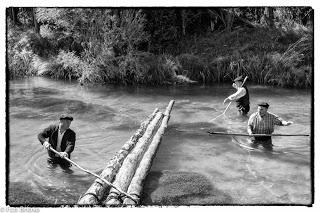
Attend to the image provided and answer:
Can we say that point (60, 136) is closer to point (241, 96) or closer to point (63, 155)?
point (63, 155)

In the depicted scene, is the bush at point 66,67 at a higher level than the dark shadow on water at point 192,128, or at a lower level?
higher

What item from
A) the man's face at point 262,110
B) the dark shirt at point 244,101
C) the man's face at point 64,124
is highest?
the dark shirt at point 244,101

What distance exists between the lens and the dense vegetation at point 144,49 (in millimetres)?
17750

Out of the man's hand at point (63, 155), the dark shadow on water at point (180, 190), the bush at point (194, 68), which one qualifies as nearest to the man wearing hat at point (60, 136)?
the man's hand at point (63, 155)

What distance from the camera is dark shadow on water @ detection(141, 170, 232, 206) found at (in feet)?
22.0

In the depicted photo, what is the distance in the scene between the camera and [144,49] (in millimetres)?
20922

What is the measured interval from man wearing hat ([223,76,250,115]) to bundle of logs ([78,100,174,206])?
2378 mm

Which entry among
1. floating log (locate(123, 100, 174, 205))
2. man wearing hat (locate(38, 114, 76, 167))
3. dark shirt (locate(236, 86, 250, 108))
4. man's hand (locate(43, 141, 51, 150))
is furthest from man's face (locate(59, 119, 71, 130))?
dark shirt (locate(236, 86, 250, 108))

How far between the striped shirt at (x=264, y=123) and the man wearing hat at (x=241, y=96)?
75.8 inches

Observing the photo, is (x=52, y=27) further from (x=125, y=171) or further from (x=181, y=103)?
(x=125, y=171)

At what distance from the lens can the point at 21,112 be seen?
522 inches

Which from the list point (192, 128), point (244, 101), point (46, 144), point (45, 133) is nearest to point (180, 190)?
point (46, 144)

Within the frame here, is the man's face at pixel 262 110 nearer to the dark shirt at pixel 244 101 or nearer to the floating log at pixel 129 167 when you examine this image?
the dark shirt at pixel 244 101
